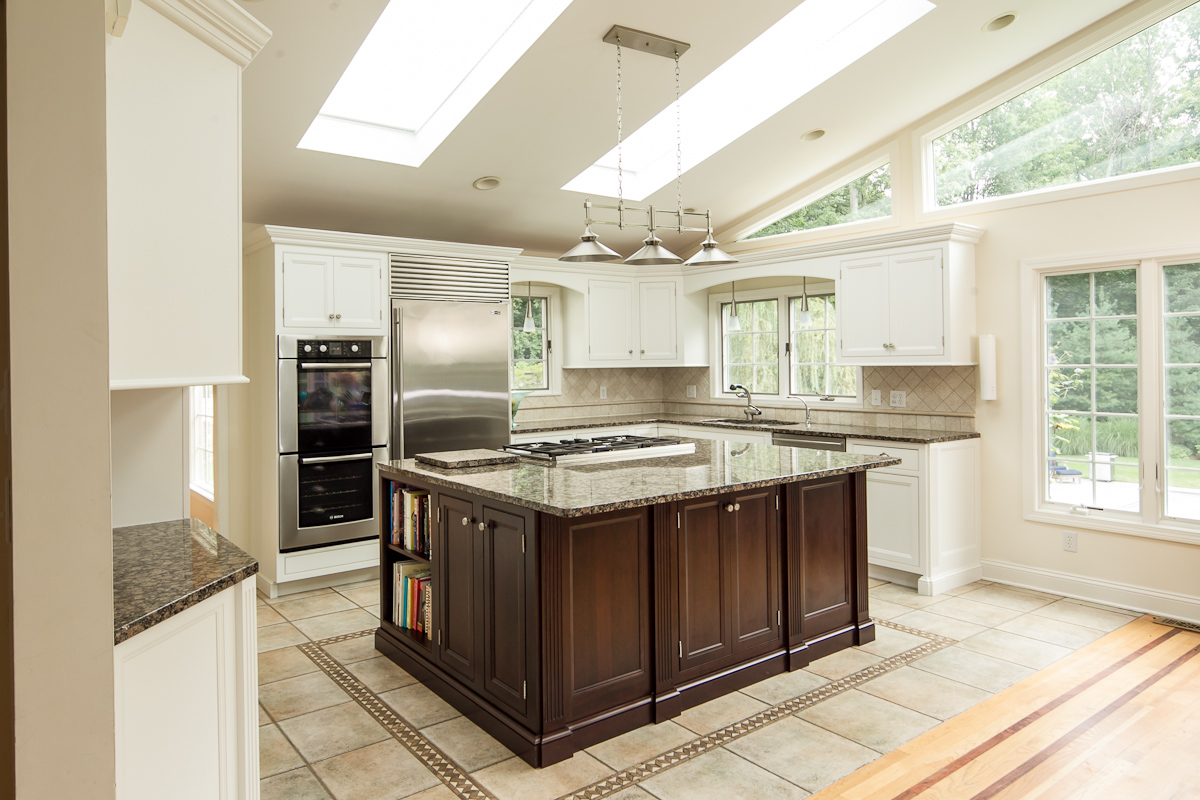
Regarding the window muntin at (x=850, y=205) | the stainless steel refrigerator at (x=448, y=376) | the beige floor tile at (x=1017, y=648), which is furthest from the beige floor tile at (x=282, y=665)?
the window muntin at (x=850, y=205)

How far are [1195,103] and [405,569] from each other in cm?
478

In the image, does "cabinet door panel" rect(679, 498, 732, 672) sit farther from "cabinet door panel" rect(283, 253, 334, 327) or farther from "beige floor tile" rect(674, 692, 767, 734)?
"cabinet door panel" rect(283, 253, 334, 327)

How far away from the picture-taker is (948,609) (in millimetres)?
4250

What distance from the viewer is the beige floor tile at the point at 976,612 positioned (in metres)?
4.06

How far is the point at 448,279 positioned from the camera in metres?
5.15

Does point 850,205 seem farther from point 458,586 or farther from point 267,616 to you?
point 267,616

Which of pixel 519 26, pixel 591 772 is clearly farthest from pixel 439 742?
pixel 519 26

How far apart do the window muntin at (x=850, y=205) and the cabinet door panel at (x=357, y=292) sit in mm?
3255

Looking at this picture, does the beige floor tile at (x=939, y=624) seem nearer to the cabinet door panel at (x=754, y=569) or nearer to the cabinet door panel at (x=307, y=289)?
the cabinet door panel at (x=754, y=569)

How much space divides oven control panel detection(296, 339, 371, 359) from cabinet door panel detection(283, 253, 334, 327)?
0.37ft

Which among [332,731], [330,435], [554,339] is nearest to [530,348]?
[554,339]

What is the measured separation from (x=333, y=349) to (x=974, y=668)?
395cm

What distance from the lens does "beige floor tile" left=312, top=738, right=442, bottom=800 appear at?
8.01 ft

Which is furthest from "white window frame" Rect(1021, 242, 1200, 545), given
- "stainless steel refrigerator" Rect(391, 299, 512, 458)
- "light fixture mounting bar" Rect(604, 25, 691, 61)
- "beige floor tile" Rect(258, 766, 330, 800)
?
"beige floor tile" Rect(258, 766, 330, 800)
